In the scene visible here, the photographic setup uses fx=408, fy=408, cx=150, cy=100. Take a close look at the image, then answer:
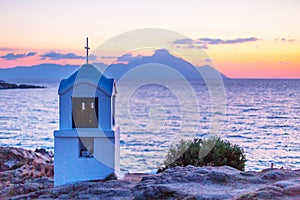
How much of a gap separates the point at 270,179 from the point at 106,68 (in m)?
5.37

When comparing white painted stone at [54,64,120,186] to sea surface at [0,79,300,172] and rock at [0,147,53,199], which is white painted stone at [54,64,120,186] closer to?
rock at [0,147,53,199]

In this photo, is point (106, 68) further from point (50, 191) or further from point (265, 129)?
point (265, 129)

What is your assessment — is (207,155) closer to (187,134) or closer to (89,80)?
(89,80)

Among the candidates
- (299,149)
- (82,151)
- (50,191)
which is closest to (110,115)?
(82,151)

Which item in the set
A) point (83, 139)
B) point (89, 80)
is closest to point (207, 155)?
point (83, 139)

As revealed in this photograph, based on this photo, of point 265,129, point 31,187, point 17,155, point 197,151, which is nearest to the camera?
point 31,187

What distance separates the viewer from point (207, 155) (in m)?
14.0

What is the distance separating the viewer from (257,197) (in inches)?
274

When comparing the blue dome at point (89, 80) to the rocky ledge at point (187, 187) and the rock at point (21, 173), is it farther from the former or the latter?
the rock at point (21, 173)

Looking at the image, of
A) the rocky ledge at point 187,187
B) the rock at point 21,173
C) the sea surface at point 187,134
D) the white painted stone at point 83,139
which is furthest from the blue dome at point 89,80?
the sea surface at point 187,134

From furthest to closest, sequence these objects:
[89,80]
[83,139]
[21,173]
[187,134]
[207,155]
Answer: [187,134] → [21,173] → [207,155] → [83,139] → [89,80]

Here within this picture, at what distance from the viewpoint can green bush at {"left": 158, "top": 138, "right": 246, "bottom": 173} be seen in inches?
545

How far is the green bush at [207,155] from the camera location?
45.4ft

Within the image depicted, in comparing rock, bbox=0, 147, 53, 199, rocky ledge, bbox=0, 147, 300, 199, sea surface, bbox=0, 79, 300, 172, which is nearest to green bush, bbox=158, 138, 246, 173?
rocky ledge, bbox=0, 147, 300, 199
